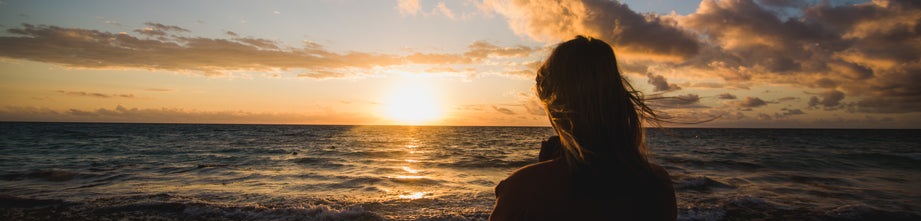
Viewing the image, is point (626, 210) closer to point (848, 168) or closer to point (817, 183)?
point (817, 183)

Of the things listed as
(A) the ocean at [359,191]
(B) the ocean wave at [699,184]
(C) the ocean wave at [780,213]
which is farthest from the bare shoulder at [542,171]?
(B) the ocean wave at [699,184]

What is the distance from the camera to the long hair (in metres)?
1.51

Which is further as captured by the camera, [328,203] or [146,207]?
[328,203]

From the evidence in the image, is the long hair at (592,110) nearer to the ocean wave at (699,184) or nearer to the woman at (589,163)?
the woman at (589,163)

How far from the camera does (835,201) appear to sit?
1295 centimetres

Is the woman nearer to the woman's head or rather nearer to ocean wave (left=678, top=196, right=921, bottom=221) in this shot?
the woman's head

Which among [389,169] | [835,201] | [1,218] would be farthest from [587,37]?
[389,169]

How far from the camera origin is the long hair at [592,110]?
1.51 meters

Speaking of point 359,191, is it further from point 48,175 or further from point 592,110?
point 592,110

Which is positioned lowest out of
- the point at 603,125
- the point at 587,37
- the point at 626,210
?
the point at 626,210

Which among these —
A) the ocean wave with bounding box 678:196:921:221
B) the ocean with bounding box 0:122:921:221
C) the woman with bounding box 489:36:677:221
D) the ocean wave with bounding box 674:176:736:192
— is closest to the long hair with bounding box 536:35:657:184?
the woman with bounding box 489:36:677:221

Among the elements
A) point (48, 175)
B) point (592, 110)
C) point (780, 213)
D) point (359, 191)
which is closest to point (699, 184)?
point (780, 213)

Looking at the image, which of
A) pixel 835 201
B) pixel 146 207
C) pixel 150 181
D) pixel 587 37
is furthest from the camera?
pixel 150 181

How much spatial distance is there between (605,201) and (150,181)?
1894cm
